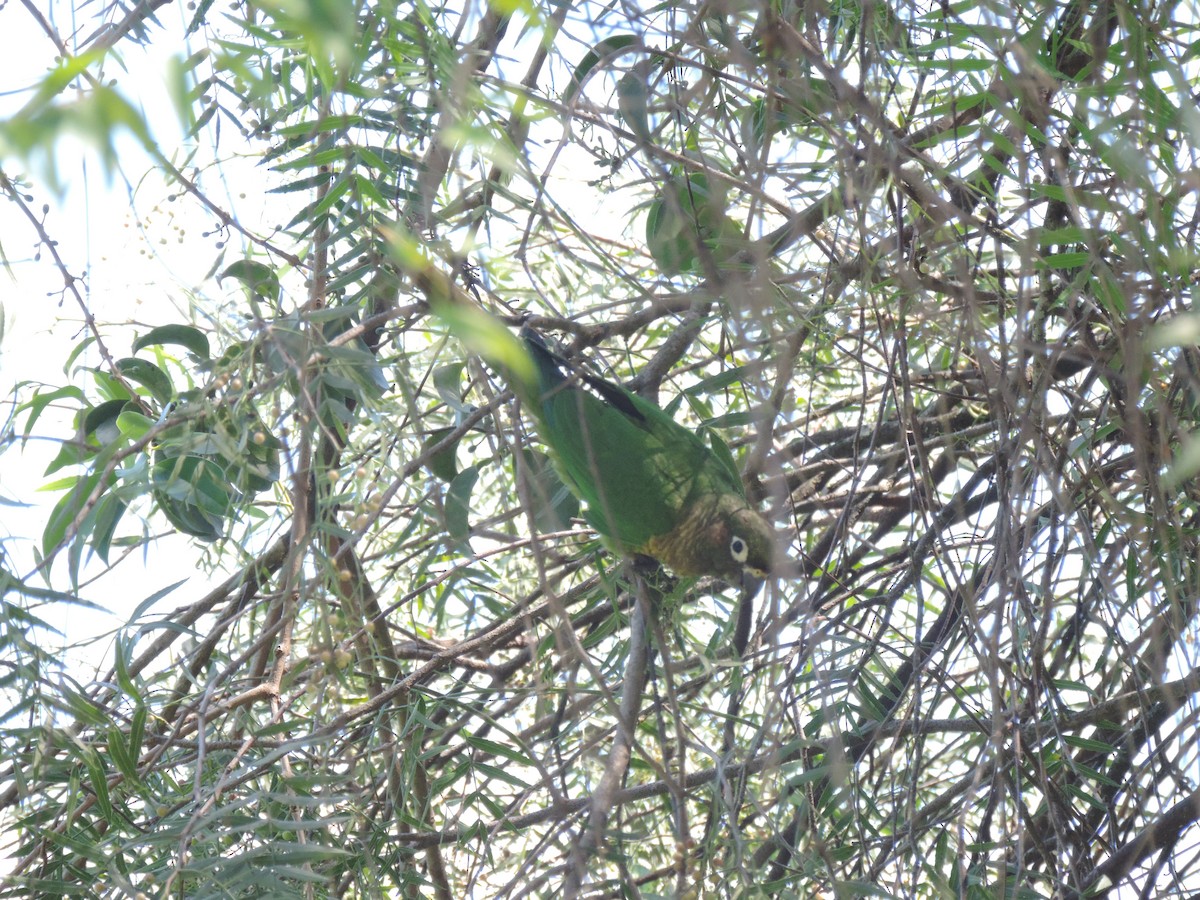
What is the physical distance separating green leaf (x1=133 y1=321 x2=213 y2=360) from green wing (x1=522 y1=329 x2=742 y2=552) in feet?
2.40

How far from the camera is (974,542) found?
5.95 ft

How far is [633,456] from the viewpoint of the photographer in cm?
238

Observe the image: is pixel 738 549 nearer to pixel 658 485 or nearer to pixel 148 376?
pixel 658 485

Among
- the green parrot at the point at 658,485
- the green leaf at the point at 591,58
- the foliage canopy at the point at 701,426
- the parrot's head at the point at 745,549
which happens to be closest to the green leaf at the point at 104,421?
the foliage canopy at the point at 701,426

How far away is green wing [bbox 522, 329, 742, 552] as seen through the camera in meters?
2.31

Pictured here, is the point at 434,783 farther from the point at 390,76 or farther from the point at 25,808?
the point at 390,76

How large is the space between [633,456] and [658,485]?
3.8 inches

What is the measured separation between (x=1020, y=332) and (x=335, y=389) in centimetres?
118

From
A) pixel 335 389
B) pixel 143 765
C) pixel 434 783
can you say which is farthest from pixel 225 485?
pixel 434 783

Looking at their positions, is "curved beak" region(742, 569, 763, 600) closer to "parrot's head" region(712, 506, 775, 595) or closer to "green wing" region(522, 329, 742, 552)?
"parrot's head" region(712, 506, 775, 595)

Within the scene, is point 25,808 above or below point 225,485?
below

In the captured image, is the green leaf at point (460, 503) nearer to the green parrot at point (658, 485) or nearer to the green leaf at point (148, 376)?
the green parrot at point (658, 485)

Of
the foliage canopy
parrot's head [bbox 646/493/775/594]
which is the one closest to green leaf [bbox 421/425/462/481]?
the foliage canopy

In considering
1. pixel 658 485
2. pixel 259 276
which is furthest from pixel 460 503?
pixel 658 485
